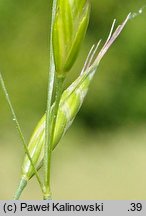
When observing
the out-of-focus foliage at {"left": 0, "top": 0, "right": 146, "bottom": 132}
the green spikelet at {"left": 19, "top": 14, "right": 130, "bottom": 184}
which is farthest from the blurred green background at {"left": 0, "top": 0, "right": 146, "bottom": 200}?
the green spikelet at {"left": 19, "top": 14, "right": 130, "bottom": 184}

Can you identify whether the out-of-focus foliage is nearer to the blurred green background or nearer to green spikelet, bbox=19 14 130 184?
the blurred green background

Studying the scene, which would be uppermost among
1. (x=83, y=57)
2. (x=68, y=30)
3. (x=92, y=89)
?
(x=83, y=57)

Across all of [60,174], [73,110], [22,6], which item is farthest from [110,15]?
[73,110]

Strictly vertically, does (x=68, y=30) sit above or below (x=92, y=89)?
below

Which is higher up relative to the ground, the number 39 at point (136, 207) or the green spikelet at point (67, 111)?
the green spikelet at point (67, 111)

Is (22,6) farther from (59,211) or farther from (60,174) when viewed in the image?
(59,211)

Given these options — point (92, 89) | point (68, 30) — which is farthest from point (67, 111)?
point (92, 89)

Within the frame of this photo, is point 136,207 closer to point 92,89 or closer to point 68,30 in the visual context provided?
point 68,30

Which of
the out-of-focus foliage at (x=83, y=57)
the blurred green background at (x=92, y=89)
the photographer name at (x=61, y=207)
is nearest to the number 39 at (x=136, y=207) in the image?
the photographer name at (x=61, y=207)

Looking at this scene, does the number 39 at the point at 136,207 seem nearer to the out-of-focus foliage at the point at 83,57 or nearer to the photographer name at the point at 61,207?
the photographer name at the point at 61,207
